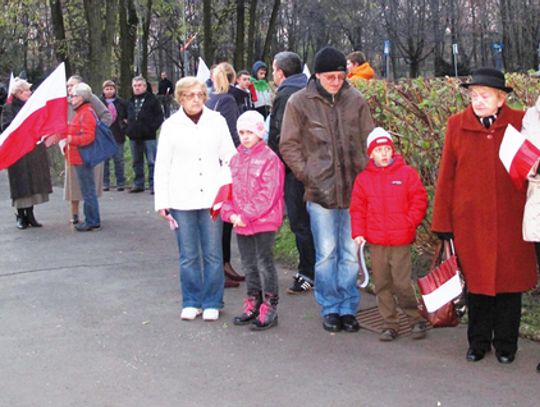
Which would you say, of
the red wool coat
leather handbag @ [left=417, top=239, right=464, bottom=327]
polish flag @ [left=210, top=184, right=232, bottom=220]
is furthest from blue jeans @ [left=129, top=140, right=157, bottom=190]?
the red wool coat

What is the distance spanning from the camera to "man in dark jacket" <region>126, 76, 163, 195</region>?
14.2m

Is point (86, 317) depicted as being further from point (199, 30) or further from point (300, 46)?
point (300, 46)

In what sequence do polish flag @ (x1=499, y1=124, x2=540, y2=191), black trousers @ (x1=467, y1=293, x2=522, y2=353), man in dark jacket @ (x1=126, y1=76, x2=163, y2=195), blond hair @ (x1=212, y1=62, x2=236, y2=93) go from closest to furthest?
polish flag @ (x1=499, y1=124, x2=540, y2=191)
black trousers @ (x1=467, y1=293, x2=522, y2=353)
blond hair @ (x1=212, y1=62, x2=236, y2=93)
man in dark jacket @ (x1=126, y1=76, x2=163, y2=195)

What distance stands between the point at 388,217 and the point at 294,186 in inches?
65.9

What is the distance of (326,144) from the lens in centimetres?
624

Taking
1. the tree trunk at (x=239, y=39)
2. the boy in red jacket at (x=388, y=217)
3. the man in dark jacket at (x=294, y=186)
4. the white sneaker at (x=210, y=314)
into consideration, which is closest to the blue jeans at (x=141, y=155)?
the man in dark jacket at (x=294, y=186)

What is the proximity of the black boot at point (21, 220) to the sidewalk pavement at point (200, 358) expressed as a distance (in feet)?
9.85

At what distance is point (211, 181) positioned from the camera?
670 centimetres

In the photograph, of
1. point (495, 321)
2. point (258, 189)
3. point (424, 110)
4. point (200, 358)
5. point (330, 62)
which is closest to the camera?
point (495, 321)

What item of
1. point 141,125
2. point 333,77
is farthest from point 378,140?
point 141,125

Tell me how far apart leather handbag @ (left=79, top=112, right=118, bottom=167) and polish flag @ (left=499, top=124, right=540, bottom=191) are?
6613mm

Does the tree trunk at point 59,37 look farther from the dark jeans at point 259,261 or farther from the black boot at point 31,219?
the dark jeans at point 259,261

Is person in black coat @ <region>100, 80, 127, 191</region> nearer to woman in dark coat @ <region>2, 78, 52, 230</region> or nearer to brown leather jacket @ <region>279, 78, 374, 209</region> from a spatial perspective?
woman in dark coat @ <region>2, 78, 52, 230</region>

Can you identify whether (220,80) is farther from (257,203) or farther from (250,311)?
(250,311)
